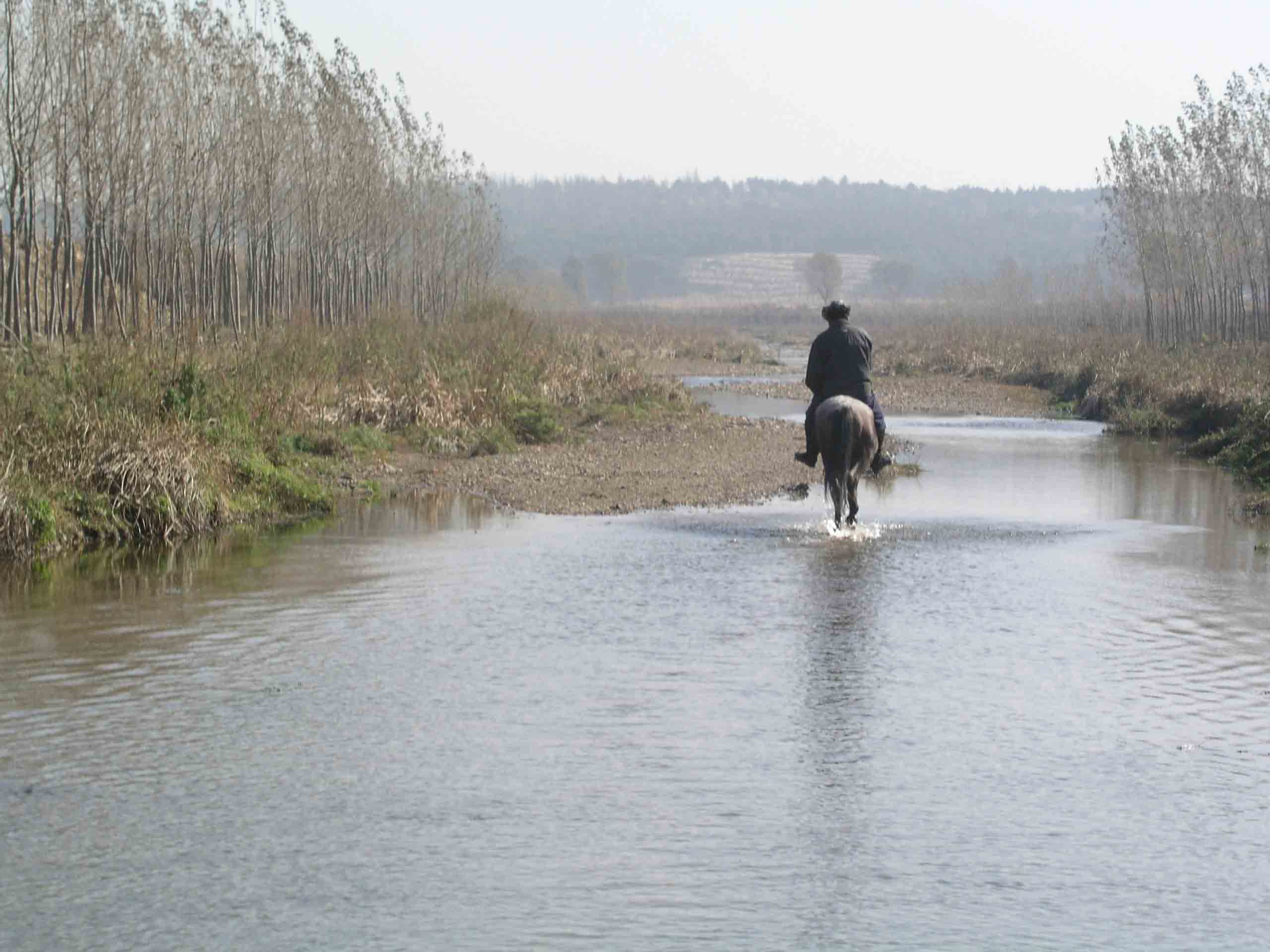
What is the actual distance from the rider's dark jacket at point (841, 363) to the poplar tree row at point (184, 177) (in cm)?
772

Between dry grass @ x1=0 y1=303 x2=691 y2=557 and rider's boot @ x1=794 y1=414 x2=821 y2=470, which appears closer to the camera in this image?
dry grass @ x1=0 y1=303 x2=691 y2=557

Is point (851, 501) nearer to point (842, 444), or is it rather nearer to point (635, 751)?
point (842, 444)

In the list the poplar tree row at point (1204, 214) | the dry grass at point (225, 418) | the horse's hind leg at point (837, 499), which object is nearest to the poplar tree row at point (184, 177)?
the dry grass at point (225, 418)

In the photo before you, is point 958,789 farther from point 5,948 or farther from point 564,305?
point 564,305

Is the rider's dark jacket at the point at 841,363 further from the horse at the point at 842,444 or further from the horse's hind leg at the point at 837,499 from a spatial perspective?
the horse's hind leg at the point at 837,499

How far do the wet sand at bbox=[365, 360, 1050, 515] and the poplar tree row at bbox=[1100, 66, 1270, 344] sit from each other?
30.8 meters

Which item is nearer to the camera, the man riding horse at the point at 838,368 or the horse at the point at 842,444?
the horse at the point at 842,444

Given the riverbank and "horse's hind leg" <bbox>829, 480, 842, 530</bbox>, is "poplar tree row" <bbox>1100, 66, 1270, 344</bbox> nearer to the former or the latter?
the riverbank

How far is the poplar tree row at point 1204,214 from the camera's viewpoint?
60.7 meters

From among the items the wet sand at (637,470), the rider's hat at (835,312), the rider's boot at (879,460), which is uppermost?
the rider's hat at (835,312)

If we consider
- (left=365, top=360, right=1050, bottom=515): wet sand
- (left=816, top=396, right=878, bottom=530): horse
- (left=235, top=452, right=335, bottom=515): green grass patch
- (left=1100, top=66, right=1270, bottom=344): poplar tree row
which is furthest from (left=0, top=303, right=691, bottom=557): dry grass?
(left=1100, top=66, right=1270, bottom=344): poplar tree row

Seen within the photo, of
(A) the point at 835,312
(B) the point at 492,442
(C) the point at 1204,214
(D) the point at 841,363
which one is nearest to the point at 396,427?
(B) the point at 492,442

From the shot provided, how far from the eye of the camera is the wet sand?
2162 cm

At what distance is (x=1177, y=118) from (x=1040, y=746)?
60.6 m
